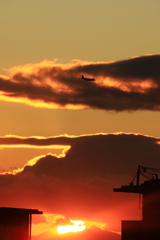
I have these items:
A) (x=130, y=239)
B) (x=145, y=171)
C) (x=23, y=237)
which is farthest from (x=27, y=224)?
(x=145, y=171)

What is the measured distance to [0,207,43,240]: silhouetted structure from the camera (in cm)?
11431

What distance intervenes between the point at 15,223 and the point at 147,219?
62.4 feet

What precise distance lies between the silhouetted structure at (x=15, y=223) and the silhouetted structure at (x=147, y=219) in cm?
1338

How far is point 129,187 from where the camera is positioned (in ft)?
405

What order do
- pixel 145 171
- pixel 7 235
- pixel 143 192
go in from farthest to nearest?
pixel 145 171 → pixel 143 192 → pixel 7 235

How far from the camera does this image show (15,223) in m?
116

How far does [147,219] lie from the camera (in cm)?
11950

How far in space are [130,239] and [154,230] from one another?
410 centimetres

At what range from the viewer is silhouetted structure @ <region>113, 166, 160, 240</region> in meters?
117

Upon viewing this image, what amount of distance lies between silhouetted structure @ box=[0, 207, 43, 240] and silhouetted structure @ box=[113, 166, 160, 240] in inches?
527

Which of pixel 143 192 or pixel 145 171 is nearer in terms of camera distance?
pixel 143 192

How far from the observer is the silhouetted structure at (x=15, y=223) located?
11431cm

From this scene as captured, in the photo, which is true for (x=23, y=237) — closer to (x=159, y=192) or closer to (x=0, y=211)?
(x=0, y=211)

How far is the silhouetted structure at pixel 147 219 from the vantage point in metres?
117
